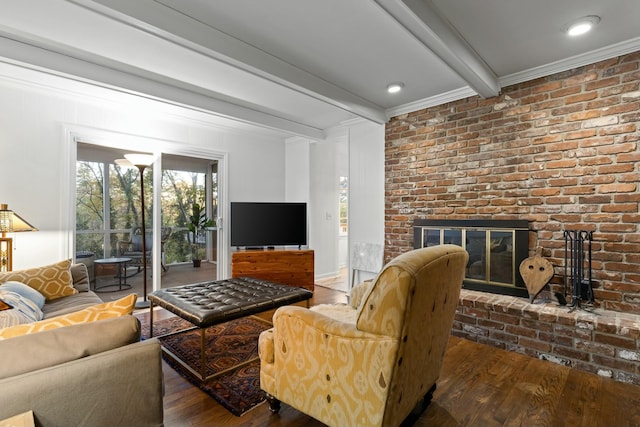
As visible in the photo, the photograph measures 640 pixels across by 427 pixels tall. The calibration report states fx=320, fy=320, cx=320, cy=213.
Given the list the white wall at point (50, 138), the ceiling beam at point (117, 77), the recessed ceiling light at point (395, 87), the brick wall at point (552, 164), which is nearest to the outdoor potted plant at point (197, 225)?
the white wall at point (50, 138)

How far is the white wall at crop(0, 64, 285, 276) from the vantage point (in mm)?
3045

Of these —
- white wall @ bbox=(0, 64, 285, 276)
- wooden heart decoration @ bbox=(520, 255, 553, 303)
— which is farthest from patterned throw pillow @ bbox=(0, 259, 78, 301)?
wooden heart decoration @ bbox=(520, 255, 553, 303)

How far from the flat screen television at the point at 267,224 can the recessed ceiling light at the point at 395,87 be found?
2.04 metres

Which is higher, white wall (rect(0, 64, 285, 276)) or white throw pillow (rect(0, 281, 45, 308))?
white wall (rect(0, 64, 285, 276))

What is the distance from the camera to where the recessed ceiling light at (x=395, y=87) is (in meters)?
3.18

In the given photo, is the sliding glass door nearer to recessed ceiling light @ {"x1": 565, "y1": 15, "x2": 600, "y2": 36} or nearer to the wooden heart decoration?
the wooden heart decoration

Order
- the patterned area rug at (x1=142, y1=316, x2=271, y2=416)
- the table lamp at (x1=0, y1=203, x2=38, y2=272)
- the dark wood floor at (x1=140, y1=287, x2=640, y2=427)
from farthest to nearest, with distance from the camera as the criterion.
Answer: the table lamp at (x1=0, y1=203, x2=38, y2=272) → the patterned area rug at (x1=142, y1=316, x2=271, y2=416) → the dark wood floor at (x1=140, y1=287, x2=640, y2=427)

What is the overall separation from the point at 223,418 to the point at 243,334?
45.8 inches

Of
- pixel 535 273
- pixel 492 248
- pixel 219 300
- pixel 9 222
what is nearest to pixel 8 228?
pixel 9 222

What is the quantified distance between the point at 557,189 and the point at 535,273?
0.76 meters

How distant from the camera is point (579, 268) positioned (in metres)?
2.51

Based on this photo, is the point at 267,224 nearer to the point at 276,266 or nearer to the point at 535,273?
the point at 276,266

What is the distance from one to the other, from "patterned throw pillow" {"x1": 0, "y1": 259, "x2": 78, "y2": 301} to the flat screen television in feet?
6.42

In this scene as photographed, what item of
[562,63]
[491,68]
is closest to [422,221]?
[491,68]
